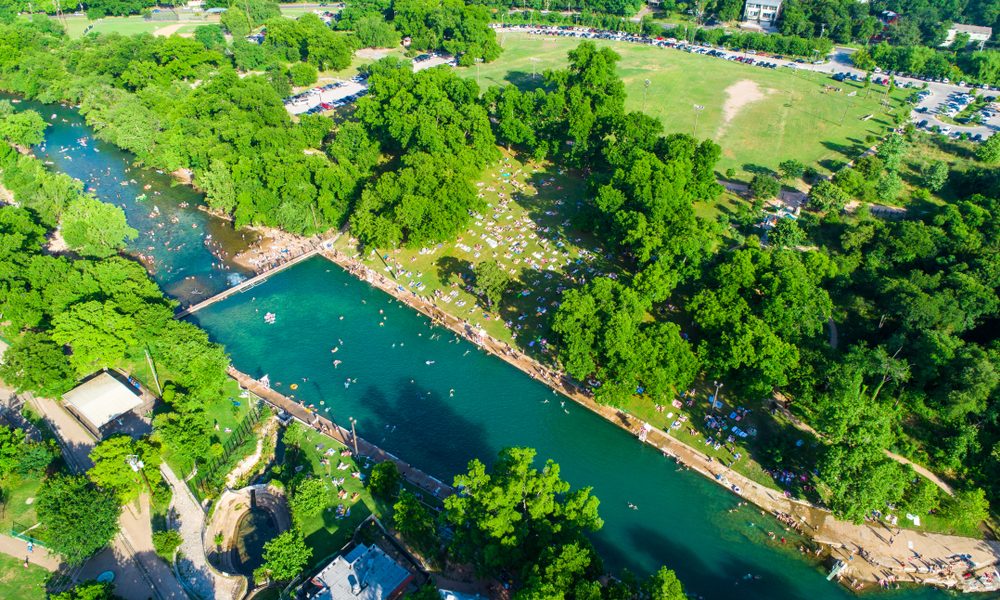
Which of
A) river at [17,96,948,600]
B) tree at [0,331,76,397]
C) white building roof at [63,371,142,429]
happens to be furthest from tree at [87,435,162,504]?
river at [17,96,948,600]

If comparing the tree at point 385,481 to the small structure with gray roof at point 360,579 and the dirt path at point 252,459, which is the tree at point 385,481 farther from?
the dirt path at point 252,459

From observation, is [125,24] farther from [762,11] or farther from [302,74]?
[762,11]

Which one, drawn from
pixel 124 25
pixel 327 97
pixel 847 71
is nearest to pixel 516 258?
pixel 327 97

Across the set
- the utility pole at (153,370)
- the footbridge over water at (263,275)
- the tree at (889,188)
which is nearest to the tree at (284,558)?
the utility pole at (153,370)

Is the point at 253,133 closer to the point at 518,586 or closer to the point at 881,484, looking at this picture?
the point at 518,586

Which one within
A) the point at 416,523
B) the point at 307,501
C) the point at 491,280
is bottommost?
the point at 307,501
